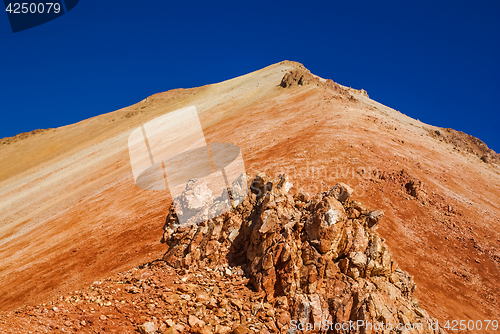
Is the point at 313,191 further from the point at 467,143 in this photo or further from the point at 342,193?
the point at 467,143

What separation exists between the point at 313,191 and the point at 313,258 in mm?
6723

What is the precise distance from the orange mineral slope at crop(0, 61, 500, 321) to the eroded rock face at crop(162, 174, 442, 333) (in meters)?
4.11

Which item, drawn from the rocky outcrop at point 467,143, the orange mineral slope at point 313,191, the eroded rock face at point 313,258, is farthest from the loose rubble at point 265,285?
the rocky outcrop at point 467,143

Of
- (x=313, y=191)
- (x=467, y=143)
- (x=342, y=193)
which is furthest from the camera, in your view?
(x=467, y=143)

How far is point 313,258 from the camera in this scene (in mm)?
6613

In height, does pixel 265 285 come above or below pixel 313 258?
below

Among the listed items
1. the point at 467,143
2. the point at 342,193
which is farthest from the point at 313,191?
the point at 467,143

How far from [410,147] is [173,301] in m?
19.8

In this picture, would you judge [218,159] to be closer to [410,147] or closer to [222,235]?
[222,235]

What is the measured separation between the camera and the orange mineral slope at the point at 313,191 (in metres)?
10.9

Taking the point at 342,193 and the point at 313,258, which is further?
the point at 342,193

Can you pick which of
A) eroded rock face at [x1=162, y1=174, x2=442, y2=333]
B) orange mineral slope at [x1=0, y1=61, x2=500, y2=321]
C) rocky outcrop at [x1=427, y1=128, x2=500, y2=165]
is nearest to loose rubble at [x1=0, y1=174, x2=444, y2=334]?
eroded rock face at [x1=162, y1=174, x2=442, y2=333]

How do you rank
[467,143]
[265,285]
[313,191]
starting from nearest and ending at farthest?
[265,285]
[313,191]
[467,143]

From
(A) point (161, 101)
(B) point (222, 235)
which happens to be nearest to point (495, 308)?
(B) point (222, 235)
